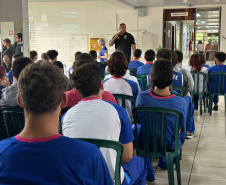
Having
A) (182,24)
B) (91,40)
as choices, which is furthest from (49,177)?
(182,24)

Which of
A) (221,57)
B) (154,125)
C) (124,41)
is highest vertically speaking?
(124,41)

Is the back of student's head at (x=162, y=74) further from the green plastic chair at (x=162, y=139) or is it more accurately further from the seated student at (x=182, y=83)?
the seated student at (x=182, y=83)

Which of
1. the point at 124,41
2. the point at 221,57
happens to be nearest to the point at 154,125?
the point at 221,57

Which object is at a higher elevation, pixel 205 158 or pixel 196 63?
pixel 196 63

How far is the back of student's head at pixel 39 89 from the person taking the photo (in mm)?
975

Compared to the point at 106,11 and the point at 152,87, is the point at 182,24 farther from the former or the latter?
the point at 152,87

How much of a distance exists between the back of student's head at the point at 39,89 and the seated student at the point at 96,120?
1.92ft

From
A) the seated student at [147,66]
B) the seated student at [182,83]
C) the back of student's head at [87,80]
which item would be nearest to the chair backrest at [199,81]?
the seated student at [147,66]

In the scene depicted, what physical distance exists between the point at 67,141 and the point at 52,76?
0.23 metres

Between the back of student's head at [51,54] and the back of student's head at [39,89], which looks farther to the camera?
the back of student's head at [51,54]

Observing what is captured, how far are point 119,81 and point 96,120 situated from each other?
1.64 m

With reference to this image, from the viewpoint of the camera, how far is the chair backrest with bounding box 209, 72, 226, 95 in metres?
5.14

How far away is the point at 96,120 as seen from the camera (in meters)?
1.58

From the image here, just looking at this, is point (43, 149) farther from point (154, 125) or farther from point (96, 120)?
point (154, 125)
